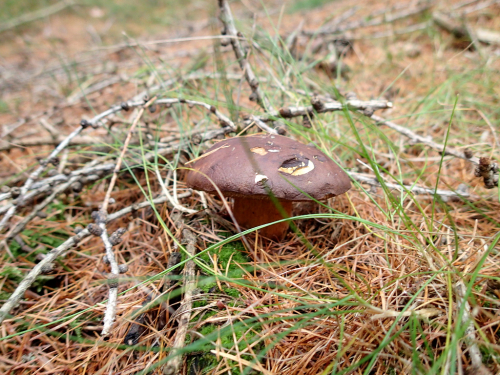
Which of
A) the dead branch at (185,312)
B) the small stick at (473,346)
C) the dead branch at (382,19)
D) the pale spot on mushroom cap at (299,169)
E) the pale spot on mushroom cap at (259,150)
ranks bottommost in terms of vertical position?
the small stick at (473,346)

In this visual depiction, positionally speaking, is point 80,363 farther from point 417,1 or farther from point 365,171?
point 417,1

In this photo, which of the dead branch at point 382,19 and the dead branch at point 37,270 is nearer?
the dead branch at point 37,270

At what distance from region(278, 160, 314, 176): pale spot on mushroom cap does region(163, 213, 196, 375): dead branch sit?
0.56 m

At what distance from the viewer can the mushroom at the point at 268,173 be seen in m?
1.22

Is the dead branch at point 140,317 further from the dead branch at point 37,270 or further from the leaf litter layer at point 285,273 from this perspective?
the dead branch at point 37,270

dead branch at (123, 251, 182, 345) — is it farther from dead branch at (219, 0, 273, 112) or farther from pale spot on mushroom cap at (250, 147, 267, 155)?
dead branch at (219, 0, 273, 112)

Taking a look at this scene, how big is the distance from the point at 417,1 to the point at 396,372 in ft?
18.1

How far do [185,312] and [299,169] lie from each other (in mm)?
779

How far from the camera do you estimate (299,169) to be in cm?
130

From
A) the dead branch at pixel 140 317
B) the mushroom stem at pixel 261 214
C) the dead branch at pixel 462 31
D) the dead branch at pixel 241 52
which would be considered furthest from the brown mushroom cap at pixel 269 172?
the dead branch at pixel 462 31

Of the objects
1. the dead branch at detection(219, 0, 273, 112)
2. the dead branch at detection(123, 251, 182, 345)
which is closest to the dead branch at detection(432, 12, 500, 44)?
the dead branch at detection(219, 0, 273, 112)

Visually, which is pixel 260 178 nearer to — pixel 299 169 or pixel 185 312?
pixel 299 169

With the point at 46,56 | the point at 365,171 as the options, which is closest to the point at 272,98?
the point at 365,171

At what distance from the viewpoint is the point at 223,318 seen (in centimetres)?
113
